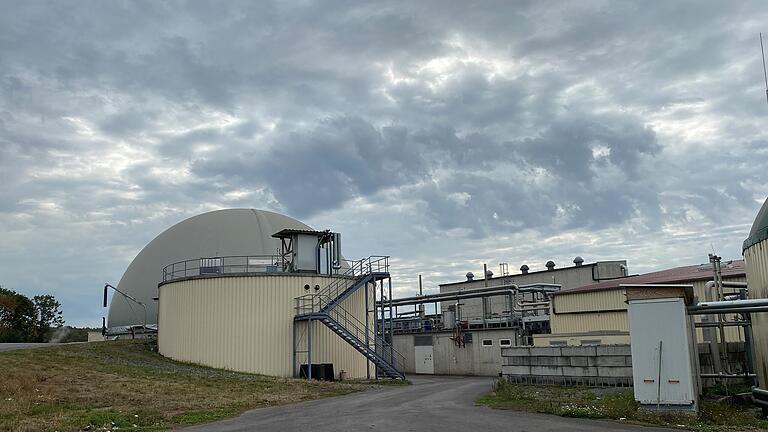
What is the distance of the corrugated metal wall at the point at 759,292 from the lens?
17041 mm

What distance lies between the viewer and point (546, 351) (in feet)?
76.2

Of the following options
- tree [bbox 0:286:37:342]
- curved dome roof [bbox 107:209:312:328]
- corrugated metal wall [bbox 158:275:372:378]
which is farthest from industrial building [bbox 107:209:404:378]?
tree [bbox 0:286:37:342]

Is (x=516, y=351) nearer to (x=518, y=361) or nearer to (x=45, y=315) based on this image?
(x=518, y=361)

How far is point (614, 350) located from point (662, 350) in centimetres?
632

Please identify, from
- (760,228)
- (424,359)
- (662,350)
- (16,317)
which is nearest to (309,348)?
(424,359)

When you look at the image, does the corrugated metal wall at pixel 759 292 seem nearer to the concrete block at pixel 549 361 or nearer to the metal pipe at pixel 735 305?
the metal pipe at pixel 735 305

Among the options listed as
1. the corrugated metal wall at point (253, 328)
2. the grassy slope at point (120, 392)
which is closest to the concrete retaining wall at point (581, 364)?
the grassy slope at point (120, 392)

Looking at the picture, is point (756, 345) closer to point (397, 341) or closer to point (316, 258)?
point (316, 258)

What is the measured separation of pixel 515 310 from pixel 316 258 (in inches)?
496

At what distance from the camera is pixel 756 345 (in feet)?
61.4

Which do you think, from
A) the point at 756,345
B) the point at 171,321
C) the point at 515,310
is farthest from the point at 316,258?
the point at 756,345

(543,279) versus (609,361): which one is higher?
(543,279)

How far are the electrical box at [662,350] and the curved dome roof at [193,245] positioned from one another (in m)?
36.5

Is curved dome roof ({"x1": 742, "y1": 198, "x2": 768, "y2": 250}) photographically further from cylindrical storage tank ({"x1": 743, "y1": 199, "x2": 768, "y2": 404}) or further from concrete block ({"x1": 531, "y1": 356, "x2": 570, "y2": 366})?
concrete block ({"x1": 531, "y1": 356, "x2": 570, "y2": 366})
